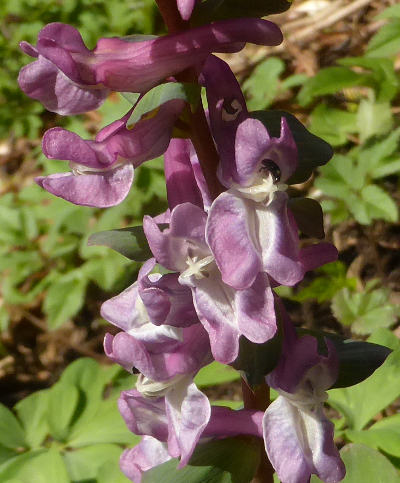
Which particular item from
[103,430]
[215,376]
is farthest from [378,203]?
[103,430]

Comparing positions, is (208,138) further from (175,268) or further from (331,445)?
(331,445)

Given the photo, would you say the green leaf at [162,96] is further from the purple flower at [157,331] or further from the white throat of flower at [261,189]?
the purple flower at [157,331]

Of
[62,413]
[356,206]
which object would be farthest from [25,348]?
[356,206]

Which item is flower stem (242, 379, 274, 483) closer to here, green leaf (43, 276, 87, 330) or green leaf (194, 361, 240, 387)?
green leaf (194, 361, 240, 387)

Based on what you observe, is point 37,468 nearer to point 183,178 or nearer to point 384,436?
point 384,436

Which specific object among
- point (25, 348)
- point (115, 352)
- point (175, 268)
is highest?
point (175, 268)

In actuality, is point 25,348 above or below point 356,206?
below

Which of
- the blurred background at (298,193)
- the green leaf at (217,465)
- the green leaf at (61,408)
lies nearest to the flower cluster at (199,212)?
the green leaf at (217,465)
